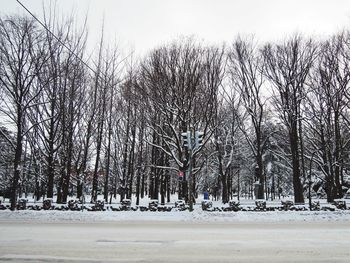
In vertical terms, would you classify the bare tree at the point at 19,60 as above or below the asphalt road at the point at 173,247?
above

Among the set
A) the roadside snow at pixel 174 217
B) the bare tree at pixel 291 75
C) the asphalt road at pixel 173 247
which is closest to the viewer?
the asphalt road at pixel 173 247

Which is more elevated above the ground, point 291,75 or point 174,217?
point 291,75

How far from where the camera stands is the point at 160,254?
681 cm

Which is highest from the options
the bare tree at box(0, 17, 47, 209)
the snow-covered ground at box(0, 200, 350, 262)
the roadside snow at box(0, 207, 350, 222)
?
the bare tree at box(0, 17, 47, 209)

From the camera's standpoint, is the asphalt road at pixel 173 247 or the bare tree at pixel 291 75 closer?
the asphalt road at pixel 173 247

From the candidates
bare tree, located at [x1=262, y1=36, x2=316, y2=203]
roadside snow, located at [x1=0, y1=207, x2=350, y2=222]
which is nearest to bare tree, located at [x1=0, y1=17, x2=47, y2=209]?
roadside snow, located at [x1=0, y1=207, x2=350, y2=222]

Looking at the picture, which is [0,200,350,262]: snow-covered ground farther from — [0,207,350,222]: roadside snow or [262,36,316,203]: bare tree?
[262,36,316,203]: bare tree

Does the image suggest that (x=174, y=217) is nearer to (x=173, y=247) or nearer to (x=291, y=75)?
(x=173, y=247)

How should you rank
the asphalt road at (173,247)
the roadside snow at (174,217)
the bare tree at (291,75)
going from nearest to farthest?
the asphalt road at (173,247) → the roadside snow at (174,217) → the bare tree at (291,75)

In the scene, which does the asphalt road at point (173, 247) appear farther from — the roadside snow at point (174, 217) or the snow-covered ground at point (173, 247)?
the roadside snow at point (174, 217)

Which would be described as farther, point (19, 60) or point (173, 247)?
point (19, 60)

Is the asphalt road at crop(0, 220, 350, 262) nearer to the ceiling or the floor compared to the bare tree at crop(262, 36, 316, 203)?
nearer to the floor

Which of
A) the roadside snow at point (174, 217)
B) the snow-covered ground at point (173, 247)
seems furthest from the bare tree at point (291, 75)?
the snow-covered ground at point (173, 247)

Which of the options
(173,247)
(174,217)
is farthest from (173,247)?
(174,217)
